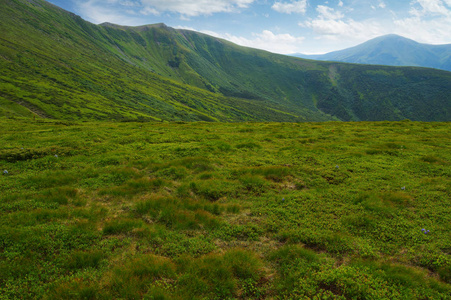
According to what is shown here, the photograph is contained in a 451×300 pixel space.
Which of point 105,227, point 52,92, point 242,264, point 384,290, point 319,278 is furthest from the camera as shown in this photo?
point 52,92

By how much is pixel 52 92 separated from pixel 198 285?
216953mm

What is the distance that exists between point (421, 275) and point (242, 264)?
231 inches

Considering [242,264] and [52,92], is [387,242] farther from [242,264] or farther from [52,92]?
[52,92]

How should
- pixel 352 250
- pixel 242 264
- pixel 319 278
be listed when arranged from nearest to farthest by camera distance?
pixel 319 278
pixel 242 264
pixel 352 250

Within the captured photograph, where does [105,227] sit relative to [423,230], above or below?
below

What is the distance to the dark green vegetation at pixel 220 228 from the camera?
6320mm

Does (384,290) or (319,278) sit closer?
(384,290)

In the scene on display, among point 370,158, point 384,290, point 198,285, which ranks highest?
point 370,158

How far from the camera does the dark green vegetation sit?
20.7ft

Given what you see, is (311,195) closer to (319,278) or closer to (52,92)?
(319,278)

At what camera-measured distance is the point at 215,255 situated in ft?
24.5

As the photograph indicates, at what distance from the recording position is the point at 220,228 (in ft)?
30.1

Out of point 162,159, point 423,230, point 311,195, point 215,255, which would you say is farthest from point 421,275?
point 162,159

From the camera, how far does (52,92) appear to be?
16400cm
